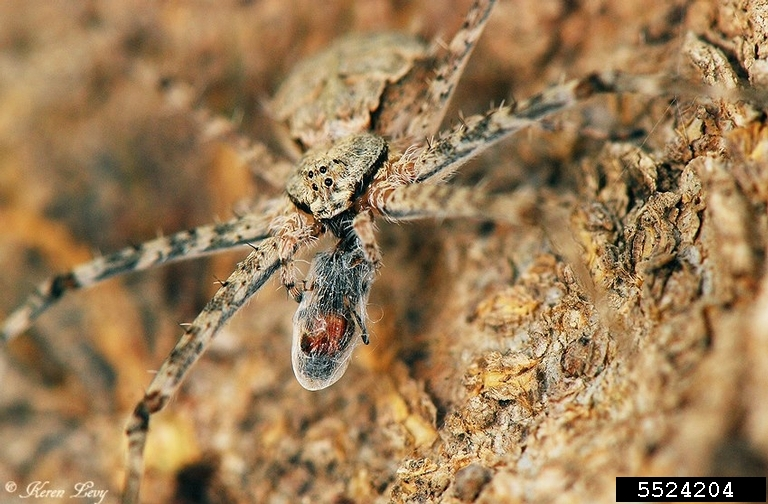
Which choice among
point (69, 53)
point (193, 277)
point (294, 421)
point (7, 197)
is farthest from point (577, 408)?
point (69, 53)

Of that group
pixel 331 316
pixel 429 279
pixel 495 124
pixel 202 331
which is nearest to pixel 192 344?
pixel 202 331

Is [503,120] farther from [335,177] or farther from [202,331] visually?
[202,331]

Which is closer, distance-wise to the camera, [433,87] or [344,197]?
[344,197]

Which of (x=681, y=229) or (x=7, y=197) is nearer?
(x=681, y=229)

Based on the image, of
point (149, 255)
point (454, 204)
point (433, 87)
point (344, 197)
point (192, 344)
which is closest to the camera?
point (454, 204)

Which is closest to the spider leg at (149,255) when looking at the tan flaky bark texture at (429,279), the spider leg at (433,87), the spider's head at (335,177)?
the spider's head at (335,177)

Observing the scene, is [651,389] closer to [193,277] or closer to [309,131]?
[309,131]
